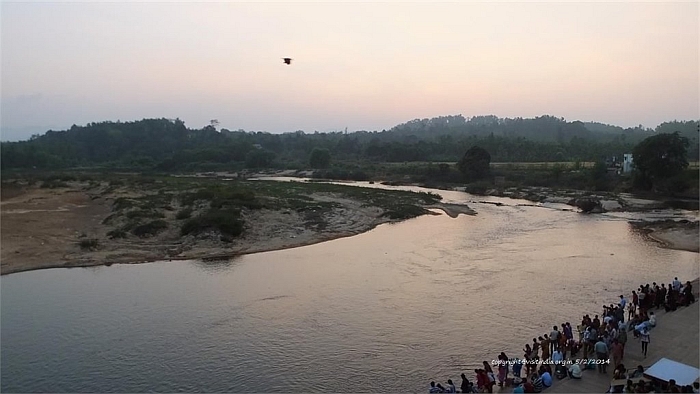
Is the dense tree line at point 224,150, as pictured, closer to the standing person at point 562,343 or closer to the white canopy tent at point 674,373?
the standing person at point 562,343

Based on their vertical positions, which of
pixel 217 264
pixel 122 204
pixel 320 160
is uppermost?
pixel 320 160

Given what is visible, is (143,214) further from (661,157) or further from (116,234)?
(661,157)

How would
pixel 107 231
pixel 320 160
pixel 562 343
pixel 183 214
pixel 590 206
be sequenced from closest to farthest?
pixel 562 343 < pixel 107 231 < pixel 183 214 < pixel 590 206 < pixel 320 160

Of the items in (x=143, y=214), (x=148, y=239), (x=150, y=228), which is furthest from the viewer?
(x=143, y=214)

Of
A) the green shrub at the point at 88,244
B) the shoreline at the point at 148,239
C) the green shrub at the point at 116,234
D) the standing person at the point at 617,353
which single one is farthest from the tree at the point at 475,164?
the standing person at the point at 617,353

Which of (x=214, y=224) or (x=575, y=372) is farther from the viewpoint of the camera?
(x=214, y=224)

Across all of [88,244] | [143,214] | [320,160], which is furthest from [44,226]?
[320,160]
